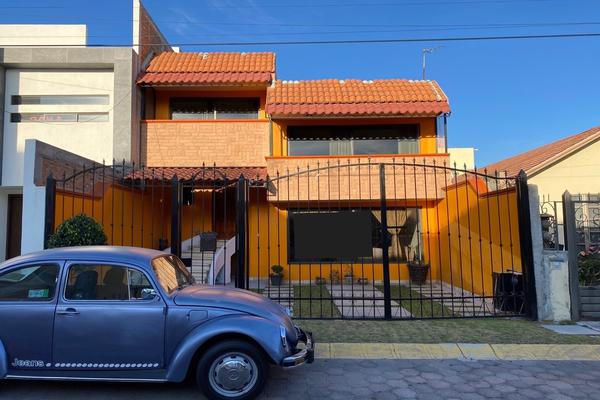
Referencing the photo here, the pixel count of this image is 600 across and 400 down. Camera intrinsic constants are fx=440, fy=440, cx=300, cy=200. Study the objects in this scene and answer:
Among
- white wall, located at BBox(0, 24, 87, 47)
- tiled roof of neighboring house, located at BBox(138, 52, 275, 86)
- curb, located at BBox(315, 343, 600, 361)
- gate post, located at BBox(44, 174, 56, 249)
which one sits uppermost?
white wall, located at BBox(0, 24, 87, 47)

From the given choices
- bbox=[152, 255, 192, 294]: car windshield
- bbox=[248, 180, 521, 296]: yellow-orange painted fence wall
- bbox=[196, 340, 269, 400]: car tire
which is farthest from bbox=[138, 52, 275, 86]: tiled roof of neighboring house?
bbox=[196, 340, 269, 400]: car tire

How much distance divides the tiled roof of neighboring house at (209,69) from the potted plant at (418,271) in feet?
24.3

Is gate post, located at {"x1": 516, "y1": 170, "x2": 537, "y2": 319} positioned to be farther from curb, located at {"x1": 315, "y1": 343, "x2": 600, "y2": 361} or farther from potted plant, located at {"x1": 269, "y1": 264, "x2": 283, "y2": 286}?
potted plant, located at {"x1": 269, "y1": 264, "x2": 283, "y2": 286}

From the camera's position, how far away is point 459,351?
5984mm

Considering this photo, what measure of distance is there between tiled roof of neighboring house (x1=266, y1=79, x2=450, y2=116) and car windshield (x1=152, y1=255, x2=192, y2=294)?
847cm

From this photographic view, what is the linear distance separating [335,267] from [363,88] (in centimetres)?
605

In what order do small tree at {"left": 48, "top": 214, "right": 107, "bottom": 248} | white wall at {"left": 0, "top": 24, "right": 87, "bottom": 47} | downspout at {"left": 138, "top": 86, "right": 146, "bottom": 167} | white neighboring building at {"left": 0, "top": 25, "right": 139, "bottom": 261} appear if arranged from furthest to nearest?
white wall at {"left": 0, "top": 24, "right": 87, "bottom": 47} < downspout at {"left": 138, "top": 86, "right": 146, "bottom": 167} < white neighboring building at {"left": 0, "top": 25, "right": 139, "bottom": 261} < small tree at {"left": 48, "top": 214, "right": 107, "bottom": 248}

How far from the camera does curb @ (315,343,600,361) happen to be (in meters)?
5.84

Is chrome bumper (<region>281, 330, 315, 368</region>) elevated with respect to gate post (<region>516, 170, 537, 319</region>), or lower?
lower

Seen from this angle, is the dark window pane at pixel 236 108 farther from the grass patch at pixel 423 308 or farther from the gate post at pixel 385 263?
the gate post at pixel 385 263

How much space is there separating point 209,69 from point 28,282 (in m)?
11.4

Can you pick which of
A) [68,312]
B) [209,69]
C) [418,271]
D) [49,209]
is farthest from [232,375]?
[209,69]

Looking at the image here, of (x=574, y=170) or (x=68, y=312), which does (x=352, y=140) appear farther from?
(x=68, y=312)

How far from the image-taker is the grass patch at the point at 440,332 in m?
6.43
